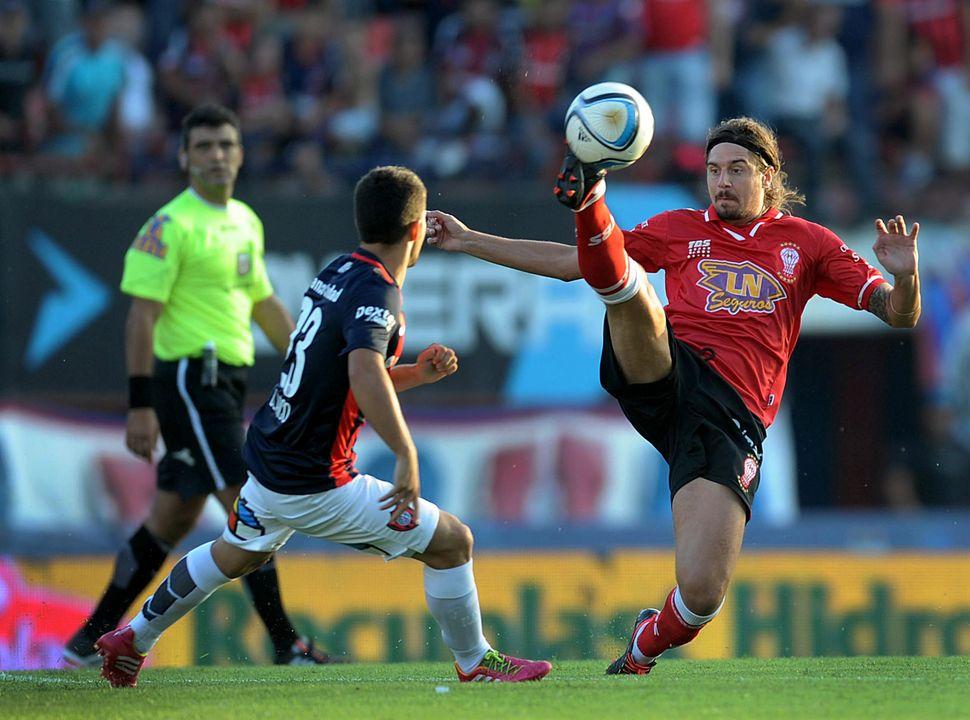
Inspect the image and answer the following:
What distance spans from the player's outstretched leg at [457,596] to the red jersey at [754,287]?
1257mm

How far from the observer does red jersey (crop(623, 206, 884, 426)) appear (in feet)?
20.1

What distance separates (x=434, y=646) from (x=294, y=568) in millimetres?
953

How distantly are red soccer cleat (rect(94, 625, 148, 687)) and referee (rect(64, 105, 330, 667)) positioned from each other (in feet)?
4.64

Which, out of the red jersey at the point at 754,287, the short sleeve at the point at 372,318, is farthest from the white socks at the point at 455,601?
the red jersey at the point at 754,287

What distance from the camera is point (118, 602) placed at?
7.28 metres

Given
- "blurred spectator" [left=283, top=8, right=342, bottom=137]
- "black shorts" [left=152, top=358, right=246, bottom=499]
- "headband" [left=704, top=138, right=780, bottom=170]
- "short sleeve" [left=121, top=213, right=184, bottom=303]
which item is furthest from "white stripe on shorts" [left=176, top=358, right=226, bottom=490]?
"blurred spectator" [left=283, top=8, right=342, bottom=137]

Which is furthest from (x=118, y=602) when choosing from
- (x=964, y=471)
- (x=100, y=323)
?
(x=964, y=471)

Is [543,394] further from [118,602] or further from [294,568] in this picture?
[118,602]

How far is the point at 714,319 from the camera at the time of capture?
6.17 metres

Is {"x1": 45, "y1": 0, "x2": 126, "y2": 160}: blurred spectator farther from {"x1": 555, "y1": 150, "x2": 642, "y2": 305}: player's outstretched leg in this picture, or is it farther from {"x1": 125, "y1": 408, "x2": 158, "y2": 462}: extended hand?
{"x1": 555, "y1": 150, "x2": 642, "y2": 305}: player's outstretched leg

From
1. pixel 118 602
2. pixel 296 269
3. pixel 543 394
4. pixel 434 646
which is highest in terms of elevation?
pixel 296 269

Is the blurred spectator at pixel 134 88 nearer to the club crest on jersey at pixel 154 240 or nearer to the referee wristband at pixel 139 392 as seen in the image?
the club crest on jersey at pixel 154 240

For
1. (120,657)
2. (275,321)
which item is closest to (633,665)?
(120,657)

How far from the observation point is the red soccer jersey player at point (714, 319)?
19.1 ft
